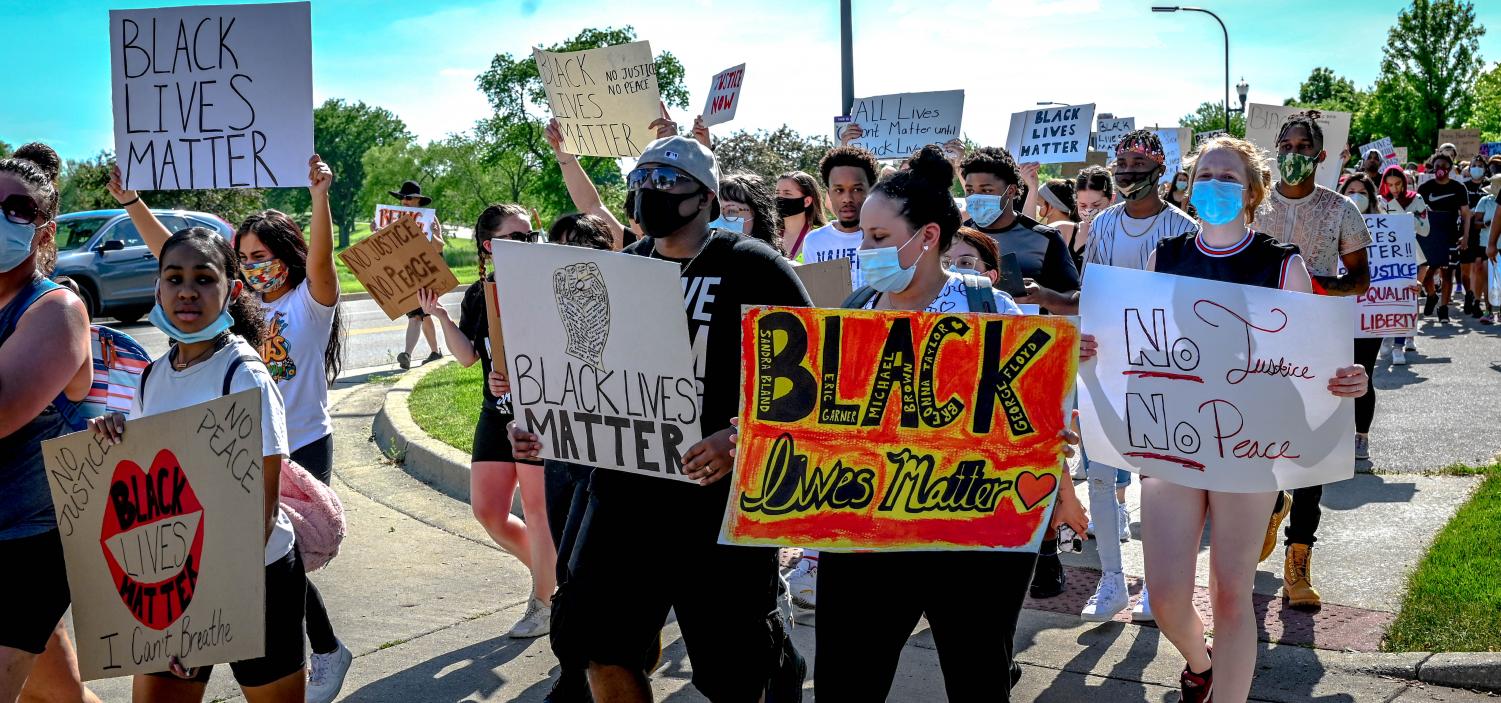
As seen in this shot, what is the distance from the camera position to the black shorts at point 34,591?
343cm

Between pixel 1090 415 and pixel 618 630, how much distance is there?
1.66 metres

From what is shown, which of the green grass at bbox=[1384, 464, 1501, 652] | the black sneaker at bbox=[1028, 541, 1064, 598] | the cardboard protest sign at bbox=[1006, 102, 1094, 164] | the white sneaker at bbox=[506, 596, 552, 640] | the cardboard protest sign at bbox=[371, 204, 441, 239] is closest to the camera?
the green grass at bbox=[1384, 464, 1501, 652]

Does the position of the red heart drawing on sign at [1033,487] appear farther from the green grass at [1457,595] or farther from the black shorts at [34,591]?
the black shorts at [34,591]

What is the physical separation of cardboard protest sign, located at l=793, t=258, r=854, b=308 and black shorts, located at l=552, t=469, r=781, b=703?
1.97m

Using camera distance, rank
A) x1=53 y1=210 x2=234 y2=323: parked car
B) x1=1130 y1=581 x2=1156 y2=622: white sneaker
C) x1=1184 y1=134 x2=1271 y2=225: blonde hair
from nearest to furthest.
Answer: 1. x1=1184 y1=134 x2=1271 y2=225: blonde hair
2. x1=1130 y1=581 x2=1156 y2=622: white sneaker
3. x1=53 y1=210 x2=234 y2=323: parked car

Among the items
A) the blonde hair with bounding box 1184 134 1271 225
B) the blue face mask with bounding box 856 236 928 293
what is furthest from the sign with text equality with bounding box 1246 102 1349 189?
the blue face mask with bounding box 856 236 928 293

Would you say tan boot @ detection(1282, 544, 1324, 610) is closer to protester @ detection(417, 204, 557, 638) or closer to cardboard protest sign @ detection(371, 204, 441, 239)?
protester @ detection(417, 204, 557, 638)

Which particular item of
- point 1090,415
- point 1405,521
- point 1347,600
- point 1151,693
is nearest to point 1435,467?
point 1405,521

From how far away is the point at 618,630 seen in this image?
3.65 meters

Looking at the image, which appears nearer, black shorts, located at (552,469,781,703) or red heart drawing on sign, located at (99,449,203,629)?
red heart drawing on sign, located at (99,449,203,629)

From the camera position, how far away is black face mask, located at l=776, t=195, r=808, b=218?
7254mm

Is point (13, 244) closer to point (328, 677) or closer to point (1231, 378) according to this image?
point (328, 677)

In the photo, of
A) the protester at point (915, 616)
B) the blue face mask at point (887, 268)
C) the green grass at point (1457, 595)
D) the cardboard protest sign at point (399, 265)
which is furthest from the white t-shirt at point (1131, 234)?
the cardboard protest sign at point (399, 265)

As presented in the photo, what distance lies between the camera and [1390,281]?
8.66m
